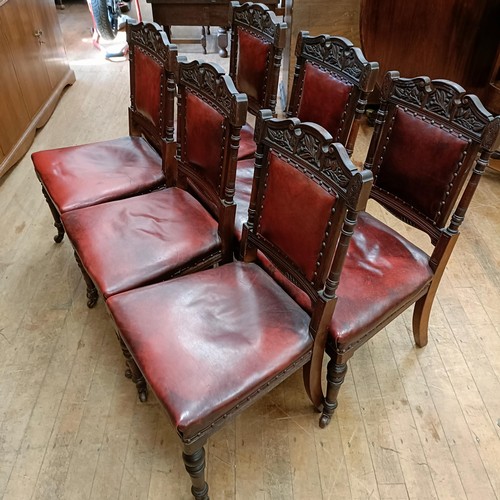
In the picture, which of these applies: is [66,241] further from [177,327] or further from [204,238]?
[177,327]

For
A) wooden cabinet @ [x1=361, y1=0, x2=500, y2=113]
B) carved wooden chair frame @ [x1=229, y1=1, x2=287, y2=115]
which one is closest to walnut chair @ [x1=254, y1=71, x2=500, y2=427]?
carved wooden chair frame @ [x1=229, y1=1, x2=287, y2=115]

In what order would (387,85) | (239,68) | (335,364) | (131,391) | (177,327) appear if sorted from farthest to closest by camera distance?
1. (239,68)
2. (131,391)
3. (387,85)
4. (335,364)
5. (177,327)

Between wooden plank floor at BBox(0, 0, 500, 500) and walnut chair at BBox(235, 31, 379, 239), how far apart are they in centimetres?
71

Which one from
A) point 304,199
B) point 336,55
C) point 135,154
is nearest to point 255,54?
point 336,55

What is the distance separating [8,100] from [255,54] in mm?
1584

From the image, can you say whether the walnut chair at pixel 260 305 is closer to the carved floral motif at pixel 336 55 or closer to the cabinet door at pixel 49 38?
the carved floral motif at pixel 336 55

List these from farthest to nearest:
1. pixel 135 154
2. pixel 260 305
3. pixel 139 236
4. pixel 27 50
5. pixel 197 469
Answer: pixel 27 50
pixel 135 154
pixel 139 236
pixel 260 305
pixel 197 469

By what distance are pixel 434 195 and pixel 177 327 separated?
0.89 meters

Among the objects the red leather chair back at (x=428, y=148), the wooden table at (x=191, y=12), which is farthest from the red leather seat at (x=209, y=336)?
the wooden table at (x=191, y=12)

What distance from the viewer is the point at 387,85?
1458mm

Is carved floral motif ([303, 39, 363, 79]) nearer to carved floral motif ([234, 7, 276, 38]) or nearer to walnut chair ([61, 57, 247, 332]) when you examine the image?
carved floral motif ([234, 7, 276, 38])

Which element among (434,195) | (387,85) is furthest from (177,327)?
(387,85)

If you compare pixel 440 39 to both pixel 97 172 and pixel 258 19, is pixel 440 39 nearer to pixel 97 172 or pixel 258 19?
pixel 258 19

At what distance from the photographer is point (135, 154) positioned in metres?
1.95
